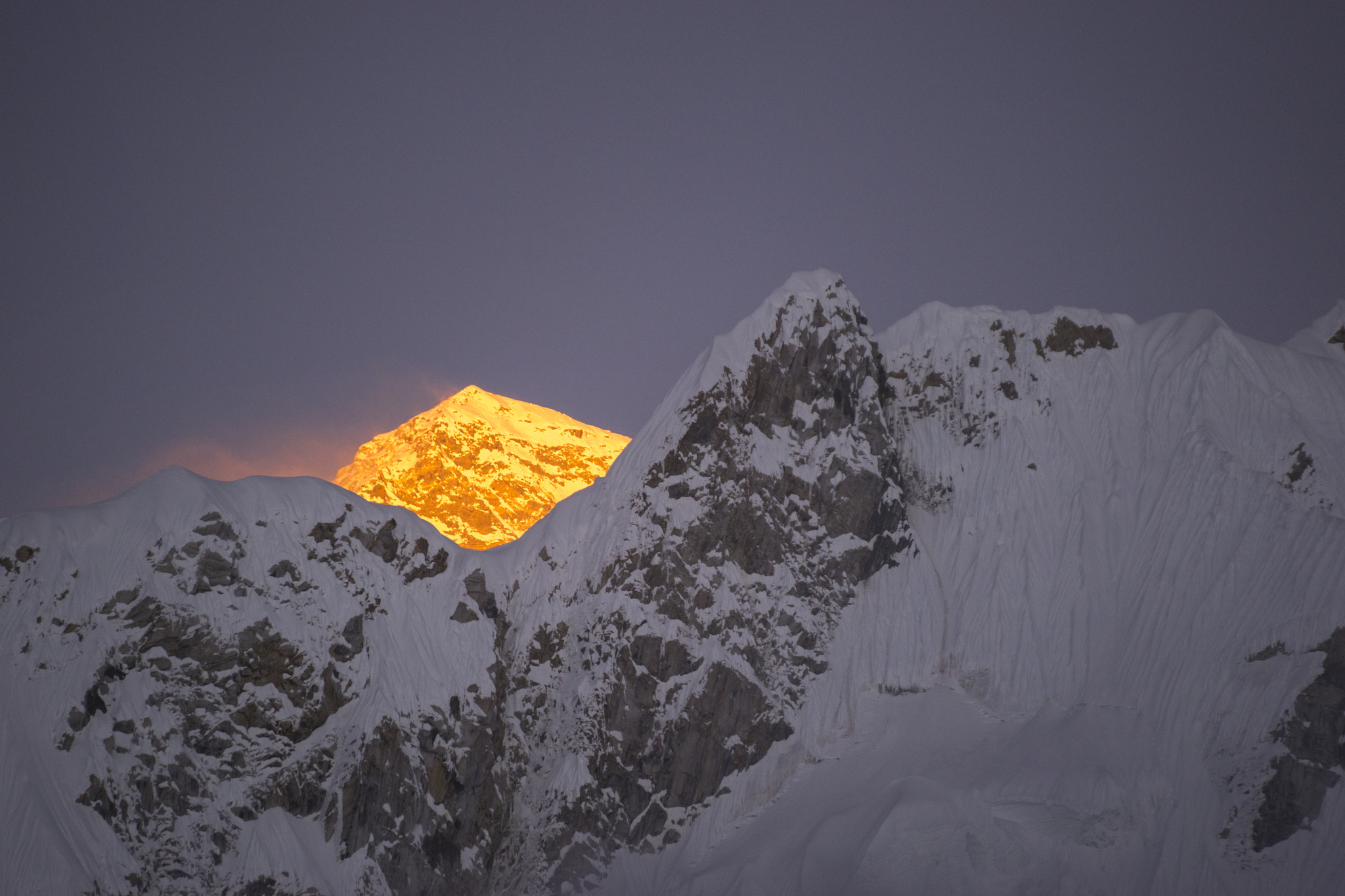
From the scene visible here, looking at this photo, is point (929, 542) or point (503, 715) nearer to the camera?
point (503, 715)

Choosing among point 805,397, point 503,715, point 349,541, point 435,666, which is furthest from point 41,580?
point 805,397

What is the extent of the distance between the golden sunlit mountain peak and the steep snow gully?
47550 mm

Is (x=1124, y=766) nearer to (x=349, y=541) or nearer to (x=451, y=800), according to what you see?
(x=451, y=800)

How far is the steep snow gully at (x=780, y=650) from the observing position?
66.5 metres

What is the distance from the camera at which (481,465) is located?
141125 millimetres

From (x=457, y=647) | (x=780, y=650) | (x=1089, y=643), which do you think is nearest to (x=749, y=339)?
(x=780, y=650)

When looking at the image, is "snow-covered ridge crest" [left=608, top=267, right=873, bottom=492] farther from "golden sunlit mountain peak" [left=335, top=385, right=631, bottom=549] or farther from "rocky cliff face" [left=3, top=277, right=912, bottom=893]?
"golden sunlit mountain peak" [left=335, top=385, right=631, bottom=549]

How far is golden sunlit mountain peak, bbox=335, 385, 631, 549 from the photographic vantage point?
439ft

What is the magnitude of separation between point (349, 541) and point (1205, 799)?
62.7m

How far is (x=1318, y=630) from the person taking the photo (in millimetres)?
69000

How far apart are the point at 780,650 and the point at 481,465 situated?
71999 mm

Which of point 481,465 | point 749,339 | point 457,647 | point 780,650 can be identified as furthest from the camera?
point 481,465

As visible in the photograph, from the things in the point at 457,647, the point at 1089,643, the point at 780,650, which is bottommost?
the point at 457,647

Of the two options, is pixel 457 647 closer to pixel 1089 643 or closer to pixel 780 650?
pixel 780 650
